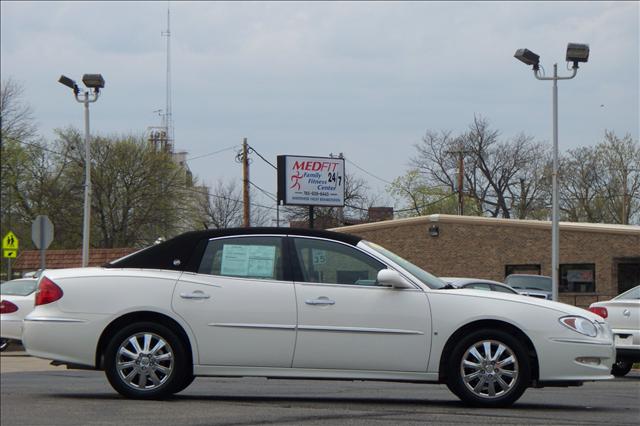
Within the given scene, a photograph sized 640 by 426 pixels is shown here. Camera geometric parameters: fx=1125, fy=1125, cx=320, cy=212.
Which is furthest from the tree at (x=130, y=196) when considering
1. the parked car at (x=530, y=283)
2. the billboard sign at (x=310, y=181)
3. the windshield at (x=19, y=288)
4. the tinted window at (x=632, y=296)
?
the tinted window at (x=632, y=296)

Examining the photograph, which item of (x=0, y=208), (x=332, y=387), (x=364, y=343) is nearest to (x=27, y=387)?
(x=332, y=387)

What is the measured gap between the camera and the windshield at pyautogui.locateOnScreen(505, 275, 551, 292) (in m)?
33.3

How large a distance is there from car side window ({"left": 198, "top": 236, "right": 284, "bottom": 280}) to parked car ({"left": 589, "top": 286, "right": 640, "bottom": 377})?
6680 mm

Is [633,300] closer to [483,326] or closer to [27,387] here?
[483,326]

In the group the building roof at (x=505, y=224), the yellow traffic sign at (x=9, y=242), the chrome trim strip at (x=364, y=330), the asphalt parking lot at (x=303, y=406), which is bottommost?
the asphalt parking lot at (x=303, y=406)

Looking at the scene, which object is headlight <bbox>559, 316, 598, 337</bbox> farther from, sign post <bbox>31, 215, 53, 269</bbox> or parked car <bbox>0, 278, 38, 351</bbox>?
sign post <bbox>31, 215, 53, 269</bbox>

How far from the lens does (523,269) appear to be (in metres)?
40.9

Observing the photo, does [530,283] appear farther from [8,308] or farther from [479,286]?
[8,308]

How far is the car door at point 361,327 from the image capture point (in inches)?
362

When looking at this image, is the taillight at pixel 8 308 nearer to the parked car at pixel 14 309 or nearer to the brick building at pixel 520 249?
the parked car at pixel 14 309

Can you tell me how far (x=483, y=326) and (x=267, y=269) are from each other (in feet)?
6.13

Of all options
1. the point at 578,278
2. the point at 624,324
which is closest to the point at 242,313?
the point at 624,324

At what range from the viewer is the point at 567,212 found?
6438 cm

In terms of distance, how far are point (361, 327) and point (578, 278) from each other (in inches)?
1230
